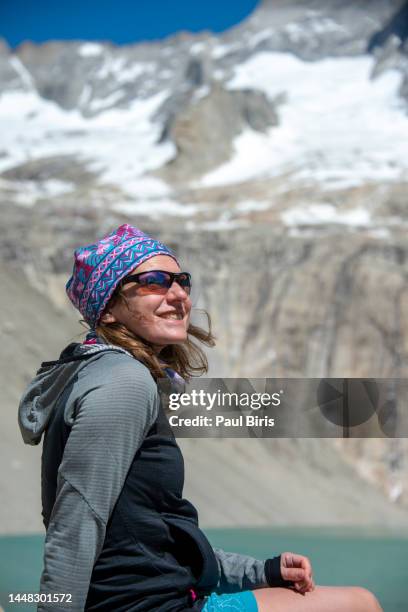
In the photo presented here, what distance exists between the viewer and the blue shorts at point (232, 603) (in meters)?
2.19

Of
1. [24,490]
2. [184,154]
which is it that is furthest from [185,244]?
[184,154]

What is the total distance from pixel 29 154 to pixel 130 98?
37.2m

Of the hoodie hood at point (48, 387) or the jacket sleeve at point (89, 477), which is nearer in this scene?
the jacket sleeve at point (89, 477)

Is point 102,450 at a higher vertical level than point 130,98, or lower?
lower

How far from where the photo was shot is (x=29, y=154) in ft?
250

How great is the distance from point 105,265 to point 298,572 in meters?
1.03

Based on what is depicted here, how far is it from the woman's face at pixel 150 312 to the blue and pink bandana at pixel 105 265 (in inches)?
1.2

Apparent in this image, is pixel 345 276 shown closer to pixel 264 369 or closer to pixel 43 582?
pixel 264 369

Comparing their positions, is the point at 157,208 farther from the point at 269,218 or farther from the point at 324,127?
the point at 324,127

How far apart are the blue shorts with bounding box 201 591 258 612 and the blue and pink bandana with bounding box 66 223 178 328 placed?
2.79 ft

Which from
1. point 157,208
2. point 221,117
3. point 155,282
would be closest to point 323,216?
point 157,208

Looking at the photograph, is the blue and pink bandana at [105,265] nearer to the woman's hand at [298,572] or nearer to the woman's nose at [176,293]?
the woman's nose at [176,293]

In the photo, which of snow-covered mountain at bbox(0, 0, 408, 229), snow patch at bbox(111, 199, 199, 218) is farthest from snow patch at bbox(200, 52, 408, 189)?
snow patch at bbox(111, 199, 199, 218)

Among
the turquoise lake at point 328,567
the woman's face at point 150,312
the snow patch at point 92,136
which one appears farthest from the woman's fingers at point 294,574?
the snow patch at point 92,136
